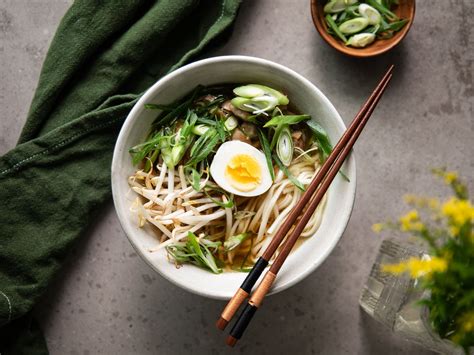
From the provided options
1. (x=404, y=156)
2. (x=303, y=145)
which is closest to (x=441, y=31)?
(x=404, y=156)

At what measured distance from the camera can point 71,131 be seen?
1587 mm

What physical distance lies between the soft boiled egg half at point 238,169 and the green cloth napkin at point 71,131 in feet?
0.95

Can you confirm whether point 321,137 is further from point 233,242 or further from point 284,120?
point 233,242

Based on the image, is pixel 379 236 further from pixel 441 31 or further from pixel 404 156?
pixel 441 31

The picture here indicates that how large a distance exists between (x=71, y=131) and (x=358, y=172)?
0.80 meters

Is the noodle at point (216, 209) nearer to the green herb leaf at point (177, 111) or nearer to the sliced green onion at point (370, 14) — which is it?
the green herb leaf at point (177, 111)

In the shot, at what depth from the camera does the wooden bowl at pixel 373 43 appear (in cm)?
161

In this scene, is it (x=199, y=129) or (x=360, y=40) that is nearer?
(x=199, y=129)

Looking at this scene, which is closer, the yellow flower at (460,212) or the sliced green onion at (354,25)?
the yellow flower at (460,212)

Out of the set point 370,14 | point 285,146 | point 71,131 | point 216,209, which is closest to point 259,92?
point 285,146

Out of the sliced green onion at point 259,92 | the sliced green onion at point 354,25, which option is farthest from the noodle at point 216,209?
the sliced green onion at point 354,25

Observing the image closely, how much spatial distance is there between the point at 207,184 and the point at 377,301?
589mm

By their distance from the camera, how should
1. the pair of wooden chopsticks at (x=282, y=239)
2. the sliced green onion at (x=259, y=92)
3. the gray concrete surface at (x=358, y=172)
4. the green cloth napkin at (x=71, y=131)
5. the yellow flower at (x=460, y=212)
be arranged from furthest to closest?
the gray concrete surface at (x=358, y=172) → the green cloth napkin at (x=71, y=131) → the sliced green onion at (x=259, y=92) → the pair of wooden chopsticks at (x=282, y=239) → the yellow flower at (x=460, y=212)

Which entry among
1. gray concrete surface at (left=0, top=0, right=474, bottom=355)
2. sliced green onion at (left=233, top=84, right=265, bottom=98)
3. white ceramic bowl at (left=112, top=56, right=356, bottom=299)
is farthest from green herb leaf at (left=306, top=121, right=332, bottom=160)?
gray concrete surface at (left=0, top=0, right=474, bottom=355)
